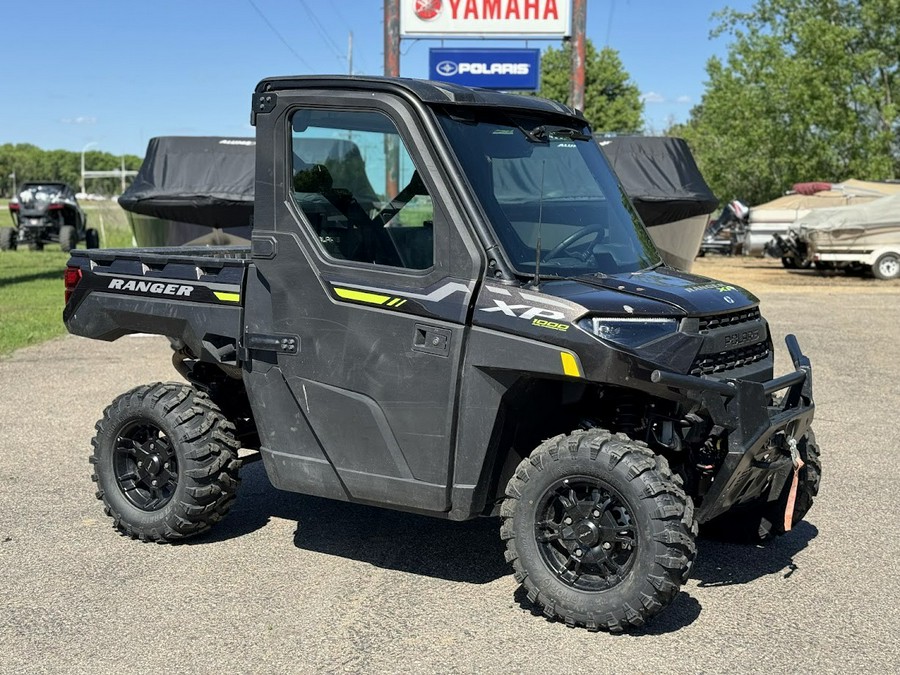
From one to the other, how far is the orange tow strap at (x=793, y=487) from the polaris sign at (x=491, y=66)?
49.6 ft

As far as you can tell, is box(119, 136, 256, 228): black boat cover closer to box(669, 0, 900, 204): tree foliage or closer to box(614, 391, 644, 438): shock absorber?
box(614, 391, 644, 438): shock absorber

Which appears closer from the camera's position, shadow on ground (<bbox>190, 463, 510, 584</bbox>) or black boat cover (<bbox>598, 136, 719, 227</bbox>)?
shadow on ground (<bbox>190, 463, 510, 584</bbox>)

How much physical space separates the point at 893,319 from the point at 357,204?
14.1 m

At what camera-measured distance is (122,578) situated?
5312 mm

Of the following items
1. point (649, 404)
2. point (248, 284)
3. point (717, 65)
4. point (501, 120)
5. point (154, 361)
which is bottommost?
point (154, 361)

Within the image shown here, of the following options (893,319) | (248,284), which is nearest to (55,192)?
(893,319)

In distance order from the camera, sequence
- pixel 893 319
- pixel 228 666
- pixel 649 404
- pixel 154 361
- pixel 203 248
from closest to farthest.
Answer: pixel 228 666 < pixel 649 404 < pixel 203 248 < pixel 154 361 < pixel 893 319

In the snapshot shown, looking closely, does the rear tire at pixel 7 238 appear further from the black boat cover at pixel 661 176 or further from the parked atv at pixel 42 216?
the black boat cover at pixel 661 176

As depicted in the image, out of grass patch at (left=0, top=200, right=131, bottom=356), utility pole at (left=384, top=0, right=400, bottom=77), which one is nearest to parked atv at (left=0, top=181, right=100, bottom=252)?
grass patch at (left=0, top=200, right=131, bottom=356)

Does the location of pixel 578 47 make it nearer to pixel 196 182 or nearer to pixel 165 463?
pixel 196 182

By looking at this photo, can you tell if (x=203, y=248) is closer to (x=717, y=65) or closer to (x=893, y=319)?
(x=893, y=319)

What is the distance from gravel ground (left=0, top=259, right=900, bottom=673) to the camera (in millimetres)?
4426

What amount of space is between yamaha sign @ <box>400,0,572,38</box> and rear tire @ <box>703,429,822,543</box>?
14.9 meters

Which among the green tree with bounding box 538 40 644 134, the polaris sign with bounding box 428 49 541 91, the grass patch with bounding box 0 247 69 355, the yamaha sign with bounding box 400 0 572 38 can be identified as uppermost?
the green tree with bounding box 538 40 644 134
